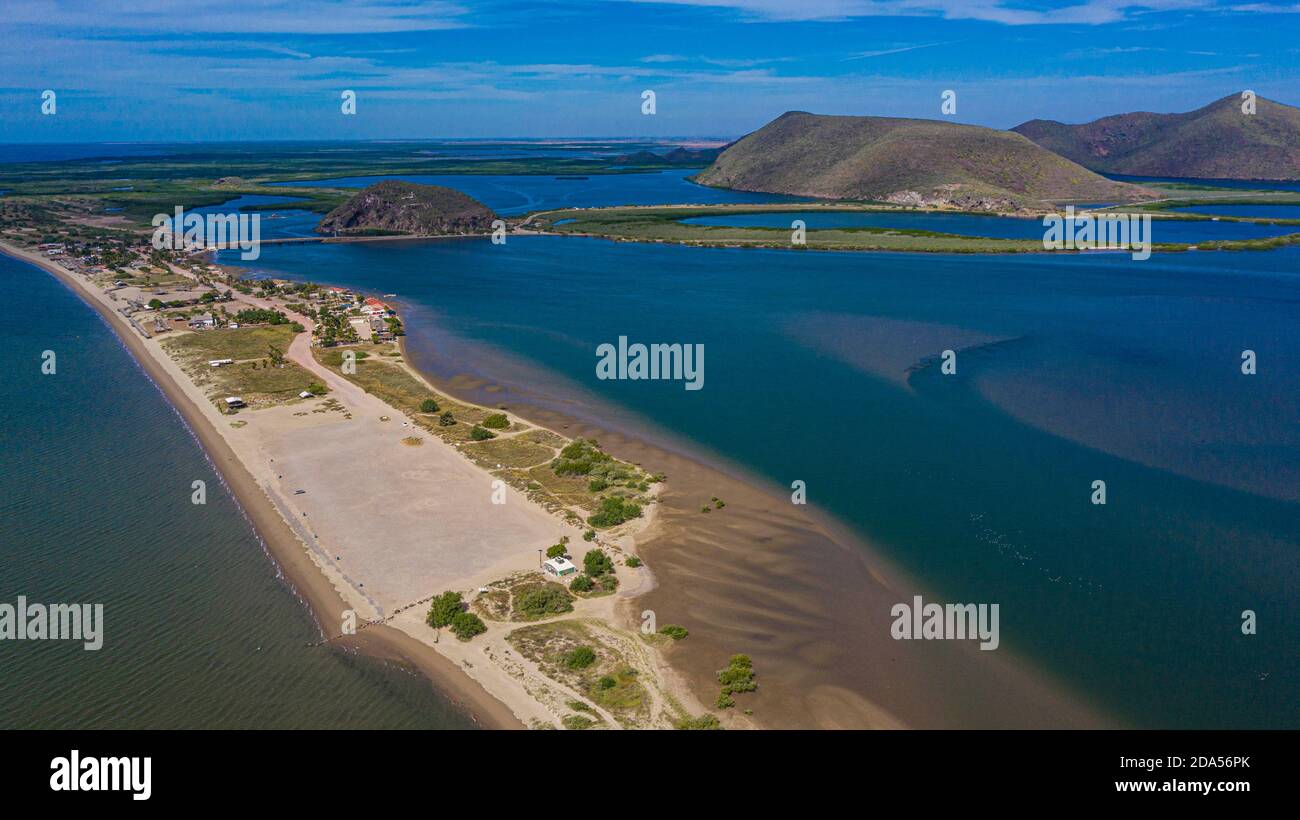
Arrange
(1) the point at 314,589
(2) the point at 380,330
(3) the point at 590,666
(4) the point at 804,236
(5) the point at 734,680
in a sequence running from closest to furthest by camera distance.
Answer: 1. (5) the point at 734,680
2. (3) the point at 590,666
3. (1) the point at 314,589
4. (2) the point at 380,330
5. (4) the point at 804,236

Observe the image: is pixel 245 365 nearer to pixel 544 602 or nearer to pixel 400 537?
pixel 400 537

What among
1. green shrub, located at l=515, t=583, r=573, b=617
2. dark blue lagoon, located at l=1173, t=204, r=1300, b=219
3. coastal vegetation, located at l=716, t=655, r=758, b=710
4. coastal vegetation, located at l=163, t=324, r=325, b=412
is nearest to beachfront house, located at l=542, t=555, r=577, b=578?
green shrub, located at l=515, t=583, r=573, b=617

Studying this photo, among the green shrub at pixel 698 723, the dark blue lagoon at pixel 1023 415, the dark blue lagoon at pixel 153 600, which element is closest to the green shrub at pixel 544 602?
the dark blue lagoon at pixel 153 600

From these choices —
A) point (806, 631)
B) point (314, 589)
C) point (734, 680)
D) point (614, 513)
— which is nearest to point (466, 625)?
point (314, 589)

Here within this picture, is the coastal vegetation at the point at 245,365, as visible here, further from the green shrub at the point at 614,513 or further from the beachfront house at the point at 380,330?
the green shrub at the point at 614,513

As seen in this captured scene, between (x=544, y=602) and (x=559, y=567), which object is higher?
(x=559, y=567)

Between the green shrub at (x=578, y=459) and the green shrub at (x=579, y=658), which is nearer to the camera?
the green shrub at (x=579, y=658)
